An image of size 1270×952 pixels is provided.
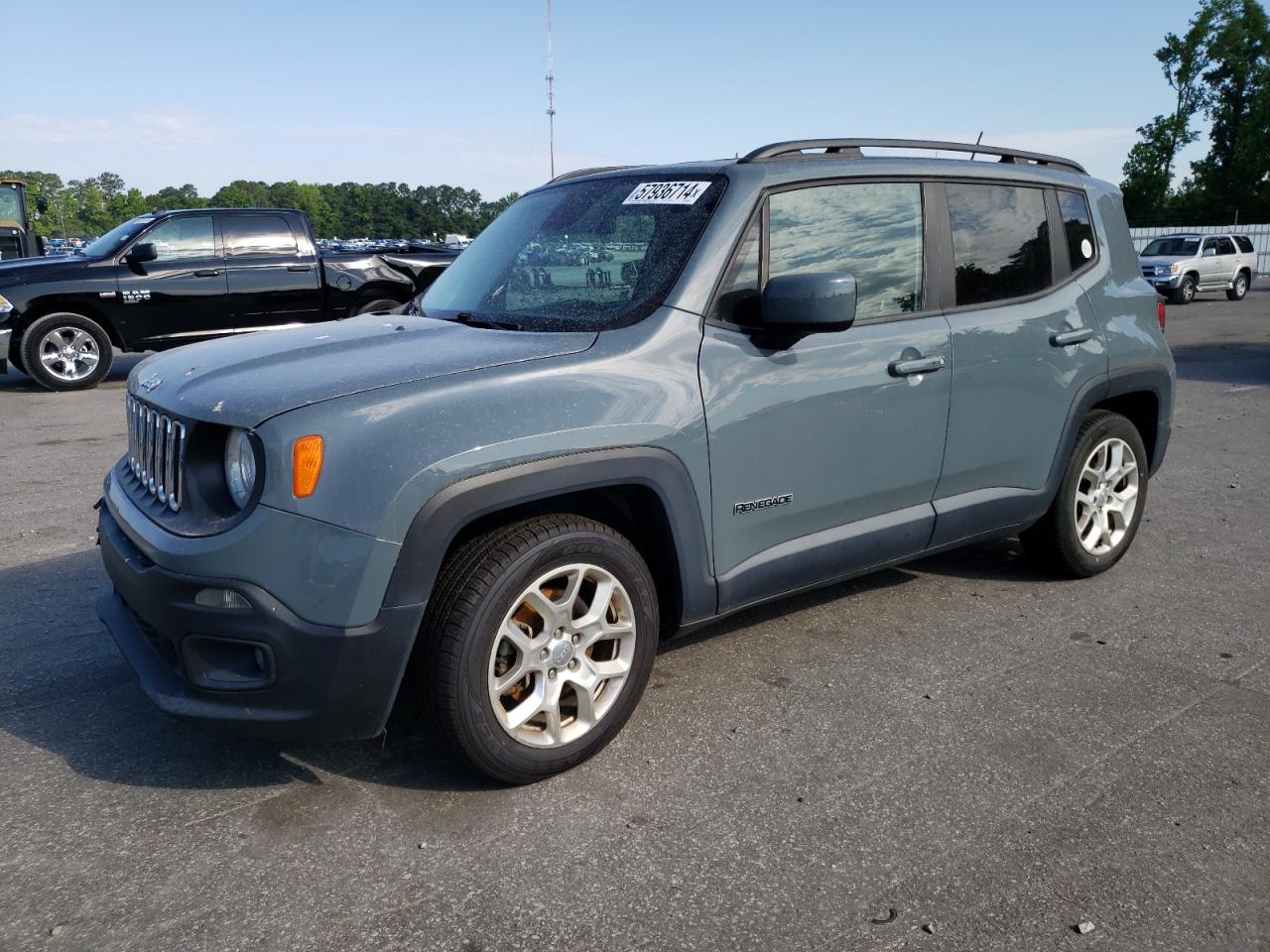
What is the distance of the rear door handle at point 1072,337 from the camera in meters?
4.38

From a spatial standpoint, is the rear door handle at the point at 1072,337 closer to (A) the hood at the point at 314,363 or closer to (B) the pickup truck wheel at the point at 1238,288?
(A) the hood at the point at 314,363

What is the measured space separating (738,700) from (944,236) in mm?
1907

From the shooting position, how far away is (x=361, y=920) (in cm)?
252

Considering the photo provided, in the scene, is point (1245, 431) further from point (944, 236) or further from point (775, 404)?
point (775, 404)

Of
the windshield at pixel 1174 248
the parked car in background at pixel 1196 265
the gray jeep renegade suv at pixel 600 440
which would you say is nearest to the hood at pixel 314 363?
the gray jeep renegade suv at pixel 600 440

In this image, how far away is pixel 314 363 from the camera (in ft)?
10.4

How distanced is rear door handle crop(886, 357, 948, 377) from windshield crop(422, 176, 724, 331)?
0.87 metres

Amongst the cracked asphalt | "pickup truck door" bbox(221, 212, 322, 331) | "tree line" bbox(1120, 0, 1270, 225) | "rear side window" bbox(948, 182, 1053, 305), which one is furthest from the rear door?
"tree line" bbox(1120, 0, 1270, 225)

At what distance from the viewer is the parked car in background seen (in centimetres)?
2444

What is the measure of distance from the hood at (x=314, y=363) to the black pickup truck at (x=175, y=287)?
8863mm

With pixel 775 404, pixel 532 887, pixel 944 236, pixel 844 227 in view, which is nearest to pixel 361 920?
pixel 532 887

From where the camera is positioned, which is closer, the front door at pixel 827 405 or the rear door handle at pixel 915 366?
the front door at pixel 827 405

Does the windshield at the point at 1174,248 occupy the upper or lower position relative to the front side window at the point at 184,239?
lower

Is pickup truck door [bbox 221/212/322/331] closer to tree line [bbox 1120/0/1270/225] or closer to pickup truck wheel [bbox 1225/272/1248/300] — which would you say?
pickup truck wheel [bbox 1225/272/1248/300]
